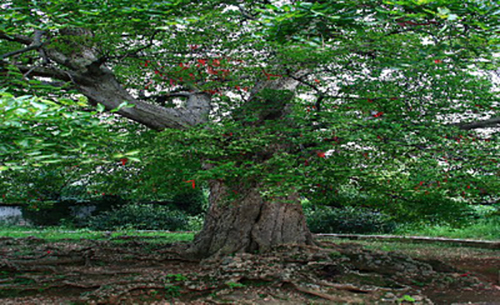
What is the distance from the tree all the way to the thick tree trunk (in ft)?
0.10

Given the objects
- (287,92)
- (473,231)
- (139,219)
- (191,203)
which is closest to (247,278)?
(287,92)

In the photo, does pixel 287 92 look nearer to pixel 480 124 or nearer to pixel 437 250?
pixel 480 124

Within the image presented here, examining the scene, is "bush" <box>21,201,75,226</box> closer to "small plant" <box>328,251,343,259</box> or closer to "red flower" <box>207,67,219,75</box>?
"red flower" <box>207,67,219,75</box>

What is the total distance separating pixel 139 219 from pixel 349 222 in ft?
31.6

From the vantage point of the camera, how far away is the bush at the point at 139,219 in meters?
19.0

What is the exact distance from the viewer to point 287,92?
27.5ft

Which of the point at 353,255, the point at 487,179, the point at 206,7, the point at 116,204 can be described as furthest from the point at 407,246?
the point at 116,204

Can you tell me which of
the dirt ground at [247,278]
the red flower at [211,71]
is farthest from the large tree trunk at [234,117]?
the red flower at [211,71]

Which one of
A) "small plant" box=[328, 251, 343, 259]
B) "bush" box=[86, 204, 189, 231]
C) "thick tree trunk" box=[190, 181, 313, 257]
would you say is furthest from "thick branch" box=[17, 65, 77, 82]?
"bush" box=[86, 204, 189, 231]

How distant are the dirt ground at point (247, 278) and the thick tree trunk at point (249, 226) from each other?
1.51ft

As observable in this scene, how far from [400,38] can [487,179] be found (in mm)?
→ 2578

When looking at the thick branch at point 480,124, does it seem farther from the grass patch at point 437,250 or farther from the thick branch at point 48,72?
the thick branch at point 48,72

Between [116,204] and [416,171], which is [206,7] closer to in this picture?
[416,171]

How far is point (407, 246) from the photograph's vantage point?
42.0ft
